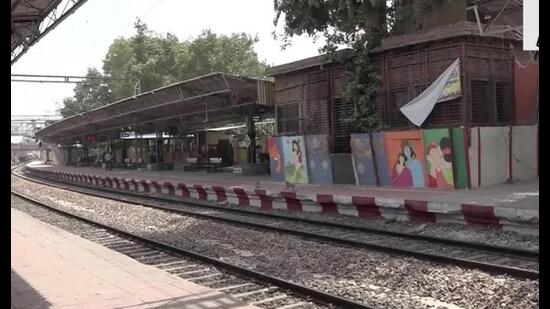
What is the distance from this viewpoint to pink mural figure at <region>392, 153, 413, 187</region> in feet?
56.5

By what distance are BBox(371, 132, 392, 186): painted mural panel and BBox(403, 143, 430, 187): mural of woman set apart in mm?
932

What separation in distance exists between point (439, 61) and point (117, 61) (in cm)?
6892

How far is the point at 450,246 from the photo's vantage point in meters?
9.92

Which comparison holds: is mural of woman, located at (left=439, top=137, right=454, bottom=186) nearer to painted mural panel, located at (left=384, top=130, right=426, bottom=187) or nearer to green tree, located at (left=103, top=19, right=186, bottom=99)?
painted mural panel, located at (left=384, top=130, right=426, bottom=187)

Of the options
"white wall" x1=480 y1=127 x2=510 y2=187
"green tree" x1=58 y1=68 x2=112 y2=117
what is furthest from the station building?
"green tree" x1=58 y1=68 x2=112 y2=117

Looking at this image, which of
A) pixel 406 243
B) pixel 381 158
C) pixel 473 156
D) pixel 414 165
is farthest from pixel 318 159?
pixel 406 243

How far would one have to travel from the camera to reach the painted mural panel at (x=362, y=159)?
61.0 ft

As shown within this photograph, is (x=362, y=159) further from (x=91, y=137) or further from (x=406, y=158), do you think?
(x=91, y=137)

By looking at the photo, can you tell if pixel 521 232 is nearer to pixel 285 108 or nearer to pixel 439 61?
pixel 439 61

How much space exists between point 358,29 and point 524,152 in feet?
22.2

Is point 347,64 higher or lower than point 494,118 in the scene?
higher

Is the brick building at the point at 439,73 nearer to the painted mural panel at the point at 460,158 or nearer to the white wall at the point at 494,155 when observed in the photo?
the white wall at the point at 494,155

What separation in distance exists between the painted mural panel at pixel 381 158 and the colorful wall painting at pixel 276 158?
5431 mm
